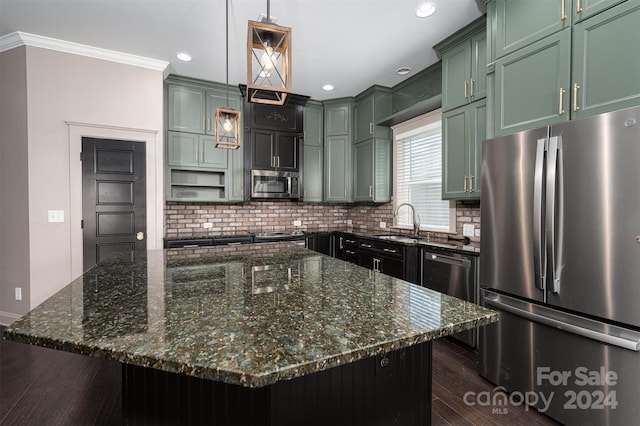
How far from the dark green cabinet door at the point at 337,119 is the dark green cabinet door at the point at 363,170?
364mm

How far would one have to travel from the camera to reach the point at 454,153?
114 inches

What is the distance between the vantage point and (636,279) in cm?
139

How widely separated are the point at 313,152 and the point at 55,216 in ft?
10.5

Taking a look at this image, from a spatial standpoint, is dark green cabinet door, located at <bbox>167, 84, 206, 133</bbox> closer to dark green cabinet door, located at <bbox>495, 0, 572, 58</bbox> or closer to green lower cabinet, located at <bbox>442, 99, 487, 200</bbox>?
green lower cabinet, located at <bbox>442, 99, 487, 200</bbox>

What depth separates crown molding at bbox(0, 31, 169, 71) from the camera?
2.86 m

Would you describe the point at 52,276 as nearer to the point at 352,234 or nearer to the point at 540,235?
the point at 352,234

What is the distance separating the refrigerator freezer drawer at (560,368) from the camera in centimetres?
145

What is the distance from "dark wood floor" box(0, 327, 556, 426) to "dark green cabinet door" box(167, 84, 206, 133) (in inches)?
105

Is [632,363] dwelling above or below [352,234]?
below

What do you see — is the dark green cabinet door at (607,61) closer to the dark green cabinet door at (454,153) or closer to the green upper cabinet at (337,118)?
the dark green cabinet door at (454,153)

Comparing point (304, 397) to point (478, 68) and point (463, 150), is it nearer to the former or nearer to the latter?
point (463, 150)

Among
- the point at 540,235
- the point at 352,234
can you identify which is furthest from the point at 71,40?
the point at 540,235

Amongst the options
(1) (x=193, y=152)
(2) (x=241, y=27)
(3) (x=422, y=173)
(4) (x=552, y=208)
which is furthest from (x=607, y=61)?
(1) (x=193, y=152)

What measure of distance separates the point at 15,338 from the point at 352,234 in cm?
355
